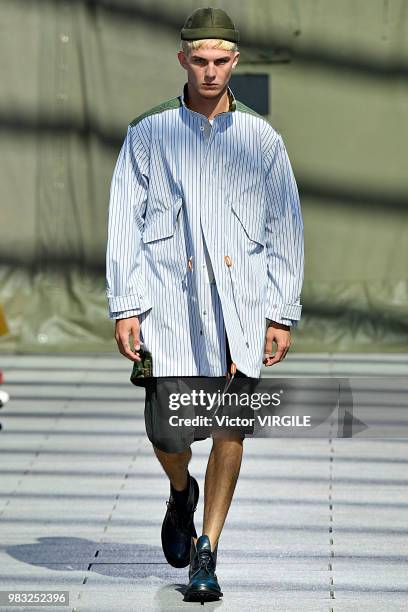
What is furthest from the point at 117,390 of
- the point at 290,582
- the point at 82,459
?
the point at 290,582

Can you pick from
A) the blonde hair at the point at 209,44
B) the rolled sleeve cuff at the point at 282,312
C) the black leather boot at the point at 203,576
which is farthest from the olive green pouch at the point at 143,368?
the blonde hair at the point at 209,44

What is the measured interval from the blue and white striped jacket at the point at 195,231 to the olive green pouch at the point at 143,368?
0.07ft

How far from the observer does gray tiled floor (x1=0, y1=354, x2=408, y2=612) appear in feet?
15.8

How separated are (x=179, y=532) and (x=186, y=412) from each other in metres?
0.49

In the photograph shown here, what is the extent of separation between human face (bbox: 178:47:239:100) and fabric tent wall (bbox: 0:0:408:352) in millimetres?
6186

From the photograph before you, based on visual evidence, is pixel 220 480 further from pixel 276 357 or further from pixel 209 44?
pixel 209 44

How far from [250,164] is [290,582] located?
134 cm

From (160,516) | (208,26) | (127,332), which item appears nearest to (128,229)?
(127,332)

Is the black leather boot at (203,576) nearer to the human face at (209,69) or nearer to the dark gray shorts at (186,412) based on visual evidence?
the dark gray shorts at (186,412)

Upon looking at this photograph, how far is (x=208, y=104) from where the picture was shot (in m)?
4.73

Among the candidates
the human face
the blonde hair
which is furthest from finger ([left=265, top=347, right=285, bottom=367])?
the blonde hair

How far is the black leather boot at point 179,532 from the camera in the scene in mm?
4945

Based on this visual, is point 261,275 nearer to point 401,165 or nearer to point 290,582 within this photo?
point 290,582

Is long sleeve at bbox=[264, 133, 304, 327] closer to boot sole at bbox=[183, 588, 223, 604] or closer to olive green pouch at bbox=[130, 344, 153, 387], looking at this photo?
olive green pouch at bbox=[130, 344, 153, 387]
